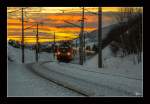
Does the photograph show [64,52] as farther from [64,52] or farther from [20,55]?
[20,55]

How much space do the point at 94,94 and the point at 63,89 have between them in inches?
74.6

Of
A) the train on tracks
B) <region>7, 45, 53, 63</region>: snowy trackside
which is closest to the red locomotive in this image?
the train on tracks

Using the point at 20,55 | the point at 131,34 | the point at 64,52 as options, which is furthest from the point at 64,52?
the point at 131,34

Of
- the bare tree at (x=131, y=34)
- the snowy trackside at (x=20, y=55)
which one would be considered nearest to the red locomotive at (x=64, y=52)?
the snowy trackside at (x=20, y=55)

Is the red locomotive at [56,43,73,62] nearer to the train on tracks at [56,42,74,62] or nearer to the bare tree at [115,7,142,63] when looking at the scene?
the train on tracks at [56,42,74,62]

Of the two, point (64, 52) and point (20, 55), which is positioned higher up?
point (64, 52)

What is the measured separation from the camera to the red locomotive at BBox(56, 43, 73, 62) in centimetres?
4297

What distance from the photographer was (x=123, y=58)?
30.5m

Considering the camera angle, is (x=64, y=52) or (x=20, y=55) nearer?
(x=20, y=55)

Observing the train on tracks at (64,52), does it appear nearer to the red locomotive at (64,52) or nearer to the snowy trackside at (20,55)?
the red locomotive at (64,52)

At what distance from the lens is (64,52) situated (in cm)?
4325
